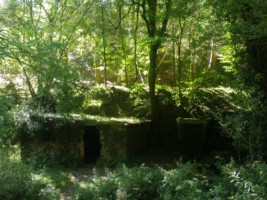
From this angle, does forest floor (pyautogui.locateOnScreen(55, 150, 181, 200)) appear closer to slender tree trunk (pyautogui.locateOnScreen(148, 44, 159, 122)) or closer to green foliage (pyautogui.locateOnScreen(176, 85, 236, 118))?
slender tree trunk (pyautogui.locateOnScreen(148, 44, 159, 122))

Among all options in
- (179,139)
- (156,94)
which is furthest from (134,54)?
(179,139)

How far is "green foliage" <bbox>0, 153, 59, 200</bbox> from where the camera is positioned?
23.6 ft

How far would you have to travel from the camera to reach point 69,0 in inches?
536

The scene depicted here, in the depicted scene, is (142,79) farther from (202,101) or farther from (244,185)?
(244,185)

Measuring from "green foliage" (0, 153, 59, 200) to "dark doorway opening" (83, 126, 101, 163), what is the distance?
226 inches

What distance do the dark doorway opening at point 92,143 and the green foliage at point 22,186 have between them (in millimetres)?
5736

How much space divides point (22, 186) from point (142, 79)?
8.71m

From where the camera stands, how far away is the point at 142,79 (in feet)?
49.9

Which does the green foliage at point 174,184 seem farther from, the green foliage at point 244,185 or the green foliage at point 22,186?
the green foliage at point 22,186

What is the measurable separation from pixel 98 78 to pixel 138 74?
7.50 ft

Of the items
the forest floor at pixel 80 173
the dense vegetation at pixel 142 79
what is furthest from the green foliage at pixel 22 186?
the forest floor at pixel 80 173

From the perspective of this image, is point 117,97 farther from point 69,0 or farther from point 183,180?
point 183,180

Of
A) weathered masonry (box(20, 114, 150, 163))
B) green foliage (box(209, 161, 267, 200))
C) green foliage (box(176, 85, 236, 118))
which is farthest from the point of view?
green foliage (box(176, 85, 236, 118))

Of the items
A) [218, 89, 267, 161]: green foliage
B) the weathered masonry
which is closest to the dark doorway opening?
the weathered masonry
